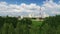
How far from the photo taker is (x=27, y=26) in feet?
23.7

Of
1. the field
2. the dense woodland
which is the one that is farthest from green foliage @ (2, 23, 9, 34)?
the field

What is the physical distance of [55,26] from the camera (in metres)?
7.17

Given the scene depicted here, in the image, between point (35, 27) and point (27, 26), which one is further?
point (27, 26)

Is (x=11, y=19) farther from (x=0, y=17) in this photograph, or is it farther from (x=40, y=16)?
(x=40, y=16)

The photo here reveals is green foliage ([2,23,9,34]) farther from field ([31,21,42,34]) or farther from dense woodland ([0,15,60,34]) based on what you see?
field ([31,21,42,34])

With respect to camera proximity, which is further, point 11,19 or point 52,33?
point 11,19

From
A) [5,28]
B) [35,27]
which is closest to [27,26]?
[35,27]

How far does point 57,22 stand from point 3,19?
1737 millimetres

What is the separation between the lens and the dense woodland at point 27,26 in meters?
7.00

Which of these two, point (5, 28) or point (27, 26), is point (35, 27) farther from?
point (5, 28)

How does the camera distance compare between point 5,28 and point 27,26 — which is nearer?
point 5,28

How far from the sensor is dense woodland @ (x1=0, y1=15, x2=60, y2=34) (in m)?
7.00

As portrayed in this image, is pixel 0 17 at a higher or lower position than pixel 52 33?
higher

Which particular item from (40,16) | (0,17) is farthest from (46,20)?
(0,17)
